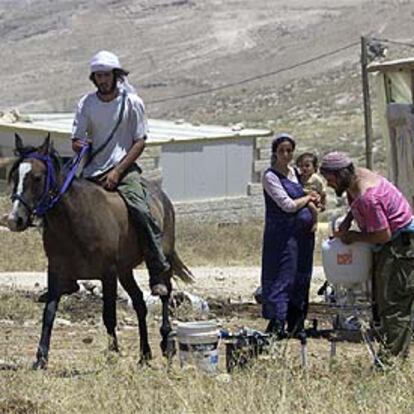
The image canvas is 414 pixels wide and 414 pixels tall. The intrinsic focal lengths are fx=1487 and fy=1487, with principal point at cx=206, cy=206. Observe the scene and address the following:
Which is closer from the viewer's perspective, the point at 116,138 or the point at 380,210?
the point at 380,210

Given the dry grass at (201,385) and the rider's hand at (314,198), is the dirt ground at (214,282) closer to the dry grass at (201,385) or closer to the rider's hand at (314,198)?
the rider's hand at (314,198)

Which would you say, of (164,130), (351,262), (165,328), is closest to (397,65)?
(165,328)

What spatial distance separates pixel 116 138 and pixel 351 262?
231 centimetres

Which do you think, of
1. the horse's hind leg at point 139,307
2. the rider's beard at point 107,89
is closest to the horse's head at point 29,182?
the rider's beard at point 107,89

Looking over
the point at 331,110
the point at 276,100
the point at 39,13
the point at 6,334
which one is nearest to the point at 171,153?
the point at 6,334

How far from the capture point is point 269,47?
94.2 m

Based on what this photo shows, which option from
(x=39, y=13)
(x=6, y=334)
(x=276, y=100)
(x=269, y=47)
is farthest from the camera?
(x=39, y=13)

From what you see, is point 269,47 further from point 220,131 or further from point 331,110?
point 220,131

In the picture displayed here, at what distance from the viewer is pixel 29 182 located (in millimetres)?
10539

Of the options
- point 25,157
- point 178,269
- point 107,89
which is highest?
point 107,89

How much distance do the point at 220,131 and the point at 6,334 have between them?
2154 centimetres

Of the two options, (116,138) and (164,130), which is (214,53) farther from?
(116,138)

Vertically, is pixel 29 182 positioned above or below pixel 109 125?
below

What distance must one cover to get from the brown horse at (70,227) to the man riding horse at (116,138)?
0.10 m
